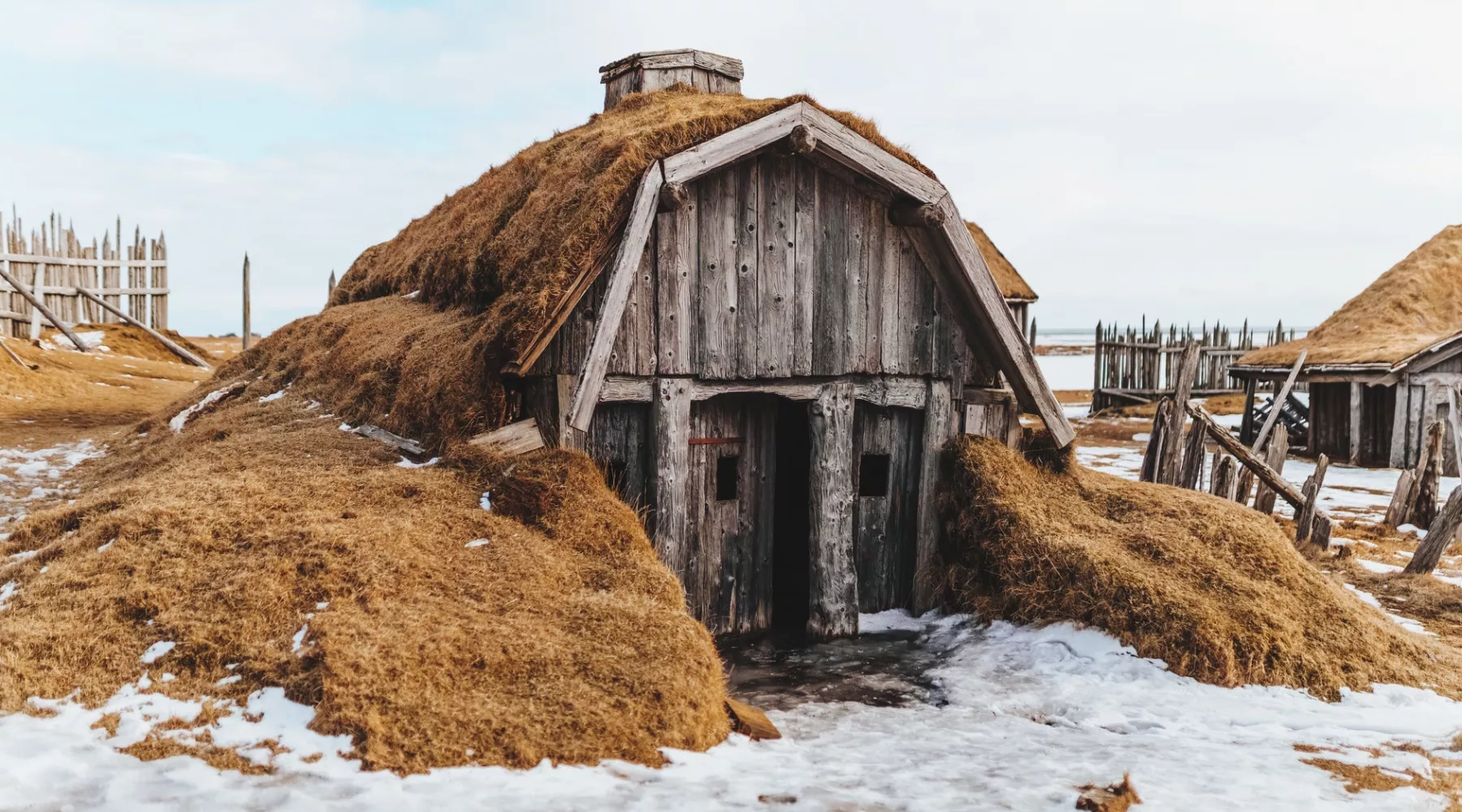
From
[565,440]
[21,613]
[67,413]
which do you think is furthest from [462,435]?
[67,413]

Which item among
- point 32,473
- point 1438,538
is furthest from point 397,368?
point 1438,538

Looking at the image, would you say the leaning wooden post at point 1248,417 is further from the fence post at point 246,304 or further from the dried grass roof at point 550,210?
the fence post at point 246,304

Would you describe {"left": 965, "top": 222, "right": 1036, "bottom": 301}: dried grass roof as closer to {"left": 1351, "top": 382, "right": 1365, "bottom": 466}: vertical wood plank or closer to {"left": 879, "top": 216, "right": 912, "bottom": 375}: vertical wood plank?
{"left": 1351, "top": 382, "right": 1365, "bottom": 466}: vertical wood plank

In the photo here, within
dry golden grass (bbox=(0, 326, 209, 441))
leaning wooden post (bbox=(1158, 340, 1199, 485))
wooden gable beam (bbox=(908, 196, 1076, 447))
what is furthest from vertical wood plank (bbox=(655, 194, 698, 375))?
dry golden grass (bbox=(0, 326, 209, 441))

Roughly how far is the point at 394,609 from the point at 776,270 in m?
4.52

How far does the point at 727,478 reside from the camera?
1021 cm

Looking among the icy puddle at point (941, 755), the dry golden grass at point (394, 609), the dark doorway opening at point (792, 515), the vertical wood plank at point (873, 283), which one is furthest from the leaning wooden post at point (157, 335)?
the icy puddle at point (941, 755)

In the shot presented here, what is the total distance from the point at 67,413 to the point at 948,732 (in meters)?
18.7

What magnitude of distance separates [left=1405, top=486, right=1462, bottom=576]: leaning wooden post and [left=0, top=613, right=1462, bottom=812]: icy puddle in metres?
4.91

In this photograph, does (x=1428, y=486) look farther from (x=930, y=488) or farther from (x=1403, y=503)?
(x=930, y=488)

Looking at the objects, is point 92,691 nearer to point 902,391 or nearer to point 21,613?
point 21,613

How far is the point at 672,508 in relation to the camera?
9.16 m

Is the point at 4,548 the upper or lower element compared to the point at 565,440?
lower

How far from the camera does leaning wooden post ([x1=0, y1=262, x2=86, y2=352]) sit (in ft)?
88.5
